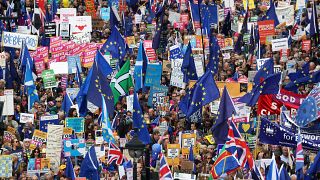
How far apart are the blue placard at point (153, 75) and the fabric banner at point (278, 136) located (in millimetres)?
7989

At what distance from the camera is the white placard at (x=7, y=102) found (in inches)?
1610

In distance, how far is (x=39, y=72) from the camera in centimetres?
4503

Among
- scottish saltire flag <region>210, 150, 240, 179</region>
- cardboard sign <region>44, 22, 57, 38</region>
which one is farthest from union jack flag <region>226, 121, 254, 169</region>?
cardboard sign <region>44, 22, 57, 38</region>

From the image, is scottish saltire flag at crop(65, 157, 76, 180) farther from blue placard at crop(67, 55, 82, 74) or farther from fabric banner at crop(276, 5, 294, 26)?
fabric banner at crop(276, 5, 294, 26)

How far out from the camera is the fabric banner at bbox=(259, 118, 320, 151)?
34.3 meters

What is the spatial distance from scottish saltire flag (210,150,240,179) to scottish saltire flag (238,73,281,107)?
→ 417cm

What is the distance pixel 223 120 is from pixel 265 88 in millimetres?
1855

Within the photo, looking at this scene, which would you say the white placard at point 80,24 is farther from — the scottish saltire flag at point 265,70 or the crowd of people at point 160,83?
the scottish saltire flag at point 265,70

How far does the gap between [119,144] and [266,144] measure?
335cm

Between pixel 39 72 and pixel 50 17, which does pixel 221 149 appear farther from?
pixel 50 17

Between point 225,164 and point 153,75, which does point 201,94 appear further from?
point 225,164

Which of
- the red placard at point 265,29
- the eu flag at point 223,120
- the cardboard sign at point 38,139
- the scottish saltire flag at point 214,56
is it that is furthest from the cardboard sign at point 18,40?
the eu flag at point 223,120

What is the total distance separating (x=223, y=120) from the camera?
3647cm

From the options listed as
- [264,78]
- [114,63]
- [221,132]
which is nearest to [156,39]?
[114,63]
